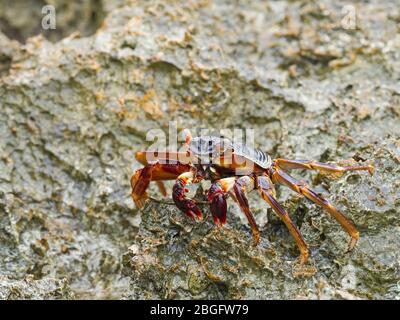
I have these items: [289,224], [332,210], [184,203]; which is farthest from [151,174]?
[332,210]

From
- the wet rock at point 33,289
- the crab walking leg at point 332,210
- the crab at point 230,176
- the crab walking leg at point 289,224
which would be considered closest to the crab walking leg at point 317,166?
the crab at point 230,176

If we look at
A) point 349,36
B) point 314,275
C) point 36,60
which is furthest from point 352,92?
point 36,60

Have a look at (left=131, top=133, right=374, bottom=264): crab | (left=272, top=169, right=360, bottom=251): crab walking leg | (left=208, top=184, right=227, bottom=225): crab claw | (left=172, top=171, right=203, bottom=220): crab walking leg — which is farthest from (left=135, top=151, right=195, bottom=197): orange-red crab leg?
(left=272, top=169, right=360, bottom=251): crab walking leg

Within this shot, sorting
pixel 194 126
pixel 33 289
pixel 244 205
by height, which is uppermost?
pixel 194 126

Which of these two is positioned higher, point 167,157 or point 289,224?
point 167,157

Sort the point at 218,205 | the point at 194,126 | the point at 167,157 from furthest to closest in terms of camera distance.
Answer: the point at 194,126
the point at 167,157
the point at 218,205

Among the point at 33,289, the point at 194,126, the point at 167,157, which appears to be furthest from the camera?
the point at 194,126

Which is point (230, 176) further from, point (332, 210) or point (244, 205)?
point (332, 210)

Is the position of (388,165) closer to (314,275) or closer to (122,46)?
(314,275)

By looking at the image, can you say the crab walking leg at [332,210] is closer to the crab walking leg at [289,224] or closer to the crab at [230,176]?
the crab at [230,176]
